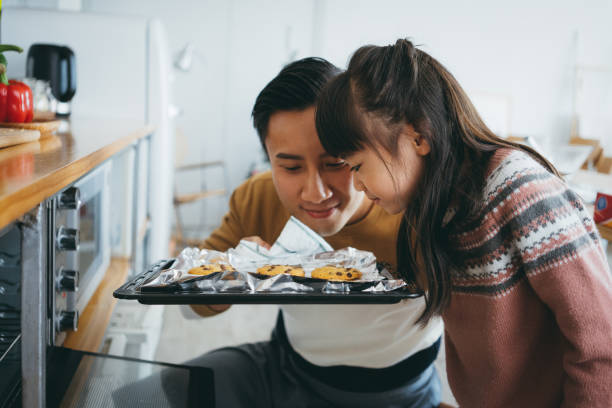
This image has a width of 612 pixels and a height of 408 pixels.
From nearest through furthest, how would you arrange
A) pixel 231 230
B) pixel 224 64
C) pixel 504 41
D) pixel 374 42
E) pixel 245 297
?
pixel 245 297
pixel 231 230
pixel 224 64
pixel 374 42
pixel 504 41

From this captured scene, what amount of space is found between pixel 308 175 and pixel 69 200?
1.38 feet

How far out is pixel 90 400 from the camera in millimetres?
826

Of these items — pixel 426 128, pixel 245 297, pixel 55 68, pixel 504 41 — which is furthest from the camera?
pixel 504 41

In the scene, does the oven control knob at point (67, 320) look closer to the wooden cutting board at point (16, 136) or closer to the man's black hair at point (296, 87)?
the wooden cutting board at point (16, 136)

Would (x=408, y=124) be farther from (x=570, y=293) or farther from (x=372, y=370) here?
(x=372, y=370)

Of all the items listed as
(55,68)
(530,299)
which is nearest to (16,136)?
(55,68)

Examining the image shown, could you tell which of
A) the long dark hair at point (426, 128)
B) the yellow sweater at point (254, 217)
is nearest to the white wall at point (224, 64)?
the yellow sweater at point (254, 217)

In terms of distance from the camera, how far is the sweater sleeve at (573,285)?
2.43ft

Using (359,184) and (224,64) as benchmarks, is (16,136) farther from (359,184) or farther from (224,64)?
(224,64)

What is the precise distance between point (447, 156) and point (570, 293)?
264mm

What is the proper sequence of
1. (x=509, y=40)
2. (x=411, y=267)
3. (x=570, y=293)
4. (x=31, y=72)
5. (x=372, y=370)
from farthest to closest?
(x=509, y=40) < (x=31, y=72) < (x=372, y=370) < (x=411, y=267) < (x=570, y=293)

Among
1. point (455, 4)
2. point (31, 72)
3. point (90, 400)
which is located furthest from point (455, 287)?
point (455, 4)

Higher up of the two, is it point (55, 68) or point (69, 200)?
point (55, 68)

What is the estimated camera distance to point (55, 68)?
1629 millimetres
